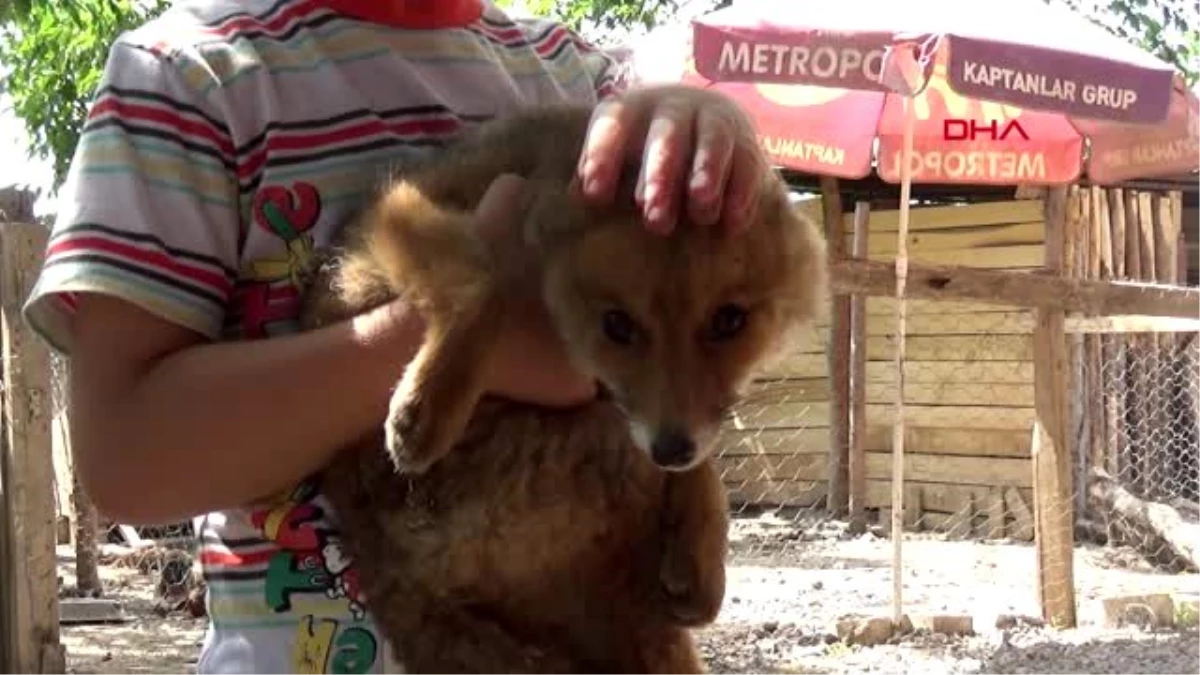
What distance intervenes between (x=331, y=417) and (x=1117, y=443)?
917cm

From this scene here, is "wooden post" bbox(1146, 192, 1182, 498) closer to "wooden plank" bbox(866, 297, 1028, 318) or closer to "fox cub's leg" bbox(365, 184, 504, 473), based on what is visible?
"wooden plank" bbox(866, 297, 1028, 318)

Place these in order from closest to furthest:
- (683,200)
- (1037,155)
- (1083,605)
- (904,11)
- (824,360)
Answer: (683,200) → (904,11) → (1083,605) → (1037,155) → (824,360)

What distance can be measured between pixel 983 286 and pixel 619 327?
17.3 ft

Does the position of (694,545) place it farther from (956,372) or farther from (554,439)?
(956,372)

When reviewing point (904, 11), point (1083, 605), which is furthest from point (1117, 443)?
point (904, 11)

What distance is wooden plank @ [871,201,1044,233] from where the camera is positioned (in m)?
10.2

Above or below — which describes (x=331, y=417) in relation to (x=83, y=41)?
below

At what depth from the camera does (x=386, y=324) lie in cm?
160

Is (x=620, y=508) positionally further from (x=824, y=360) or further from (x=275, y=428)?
(x=824, y=360)

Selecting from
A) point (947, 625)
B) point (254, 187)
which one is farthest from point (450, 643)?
point (947, 625)

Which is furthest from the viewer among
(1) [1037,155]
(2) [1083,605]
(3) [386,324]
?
(1) [1037,155]

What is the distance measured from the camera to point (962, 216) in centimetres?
1055

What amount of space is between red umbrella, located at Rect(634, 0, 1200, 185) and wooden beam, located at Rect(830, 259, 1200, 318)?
72 cm

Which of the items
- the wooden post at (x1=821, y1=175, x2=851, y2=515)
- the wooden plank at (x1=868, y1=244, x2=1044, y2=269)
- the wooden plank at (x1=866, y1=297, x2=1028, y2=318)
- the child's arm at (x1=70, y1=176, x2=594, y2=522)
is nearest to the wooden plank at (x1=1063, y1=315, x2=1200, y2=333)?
the wooden plank at (x1=868, y1=244, x2=1044, y2=269)
